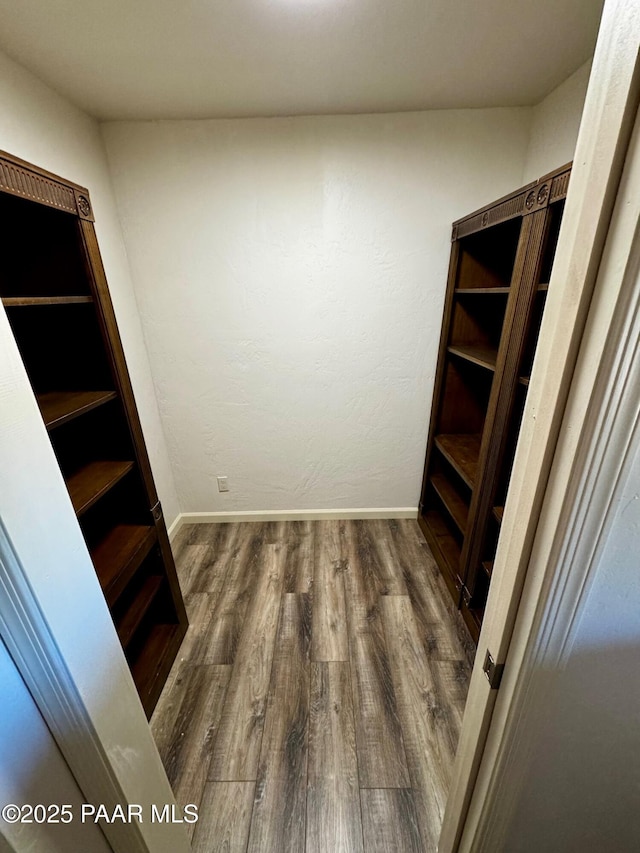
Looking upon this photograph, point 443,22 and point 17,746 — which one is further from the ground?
point 443,22

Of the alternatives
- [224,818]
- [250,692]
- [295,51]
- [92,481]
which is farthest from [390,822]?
[295,51]

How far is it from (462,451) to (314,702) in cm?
142

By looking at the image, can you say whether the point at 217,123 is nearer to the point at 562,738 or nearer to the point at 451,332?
the point at 451,332

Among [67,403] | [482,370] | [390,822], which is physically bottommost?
[390,822]

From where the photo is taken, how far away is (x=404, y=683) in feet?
4.72

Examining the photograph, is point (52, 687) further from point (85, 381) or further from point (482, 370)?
point (482, 370)

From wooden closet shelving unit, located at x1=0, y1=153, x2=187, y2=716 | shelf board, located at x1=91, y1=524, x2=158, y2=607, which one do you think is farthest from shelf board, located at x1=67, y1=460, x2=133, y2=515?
shelf board, located at x1=91, y1=524, x2=158, y2=607

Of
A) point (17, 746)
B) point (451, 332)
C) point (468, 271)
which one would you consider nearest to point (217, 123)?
point (468, 271)

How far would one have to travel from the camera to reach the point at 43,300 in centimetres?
95

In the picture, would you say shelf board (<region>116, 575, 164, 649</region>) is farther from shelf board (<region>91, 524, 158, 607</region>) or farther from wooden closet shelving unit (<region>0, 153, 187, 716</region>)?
shelf board (<region>91, 524, 158, 607</region>)

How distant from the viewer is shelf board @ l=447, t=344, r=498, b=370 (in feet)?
5.01

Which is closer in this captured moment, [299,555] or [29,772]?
[29,772]

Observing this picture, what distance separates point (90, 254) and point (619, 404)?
1391 mm

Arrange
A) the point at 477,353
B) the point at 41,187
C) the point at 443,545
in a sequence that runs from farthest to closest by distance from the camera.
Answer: the point at 443,545 < the point at 477,353 < the point at 41,187
